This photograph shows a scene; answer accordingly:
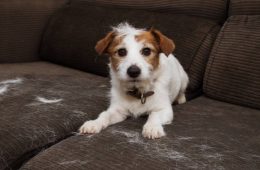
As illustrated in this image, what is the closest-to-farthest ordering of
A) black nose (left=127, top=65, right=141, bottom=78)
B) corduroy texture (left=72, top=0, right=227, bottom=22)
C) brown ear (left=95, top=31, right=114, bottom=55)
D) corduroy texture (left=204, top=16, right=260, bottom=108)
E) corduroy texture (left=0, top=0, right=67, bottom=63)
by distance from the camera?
black nose (left=127, top=65, right=141, bottom=78), brown ear (left=95, top=31, right=114, bottom=55), corduroy texture (left=204, top=16, right=260, bottom=108), corduroy texture (left=72, top=0, right=227, bottom=22), corduroy texture (left=0, top=0, right=67, bottom=63)

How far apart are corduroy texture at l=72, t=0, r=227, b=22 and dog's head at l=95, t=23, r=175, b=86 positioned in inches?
A: 23.2

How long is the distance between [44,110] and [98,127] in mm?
281

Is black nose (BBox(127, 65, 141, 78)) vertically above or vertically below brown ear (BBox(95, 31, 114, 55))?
below

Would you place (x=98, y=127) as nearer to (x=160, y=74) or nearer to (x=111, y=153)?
(x=111, y=153)

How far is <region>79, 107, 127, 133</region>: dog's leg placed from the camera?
1.49 m

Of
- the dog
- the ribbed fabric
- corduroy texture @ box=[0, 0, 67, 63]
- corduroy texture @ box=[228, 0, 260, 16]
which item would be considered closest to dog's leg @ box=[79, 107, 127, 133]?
the dog

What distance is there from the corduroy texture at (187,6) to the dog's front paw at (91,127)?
3.16 feet

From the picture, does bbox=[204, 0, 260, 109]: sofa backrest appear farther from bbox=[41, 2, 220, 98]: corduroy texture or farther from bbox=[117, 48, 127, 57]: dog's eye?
bbox=[117, 48, 127, 57]: dog's eye

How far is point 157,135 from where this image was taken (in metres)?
1.41

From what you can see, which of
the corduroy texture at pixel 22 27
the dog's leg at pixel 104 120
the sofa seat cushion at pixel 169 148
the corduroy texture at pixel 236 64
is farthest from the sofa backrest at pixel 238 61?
the corduroy texture at pixel 22 27

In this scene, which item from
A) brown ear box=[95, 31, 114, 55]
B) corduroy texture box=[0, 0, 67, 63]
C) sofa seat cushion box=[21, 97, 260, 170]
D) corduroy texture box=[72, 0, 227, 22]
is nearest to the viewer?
sofa seat cushion box=[21, 97, 260, 170]

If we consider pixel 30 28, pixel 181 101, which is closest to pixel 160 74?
pixel 181 101

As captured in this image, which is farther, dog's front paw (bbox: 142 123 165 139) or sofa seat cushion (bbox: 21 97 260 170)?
dog's front paw (bbox: 142 123 165 139)

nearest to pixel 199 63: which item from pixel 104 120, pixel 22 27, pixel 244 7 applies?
pixel 244 7
